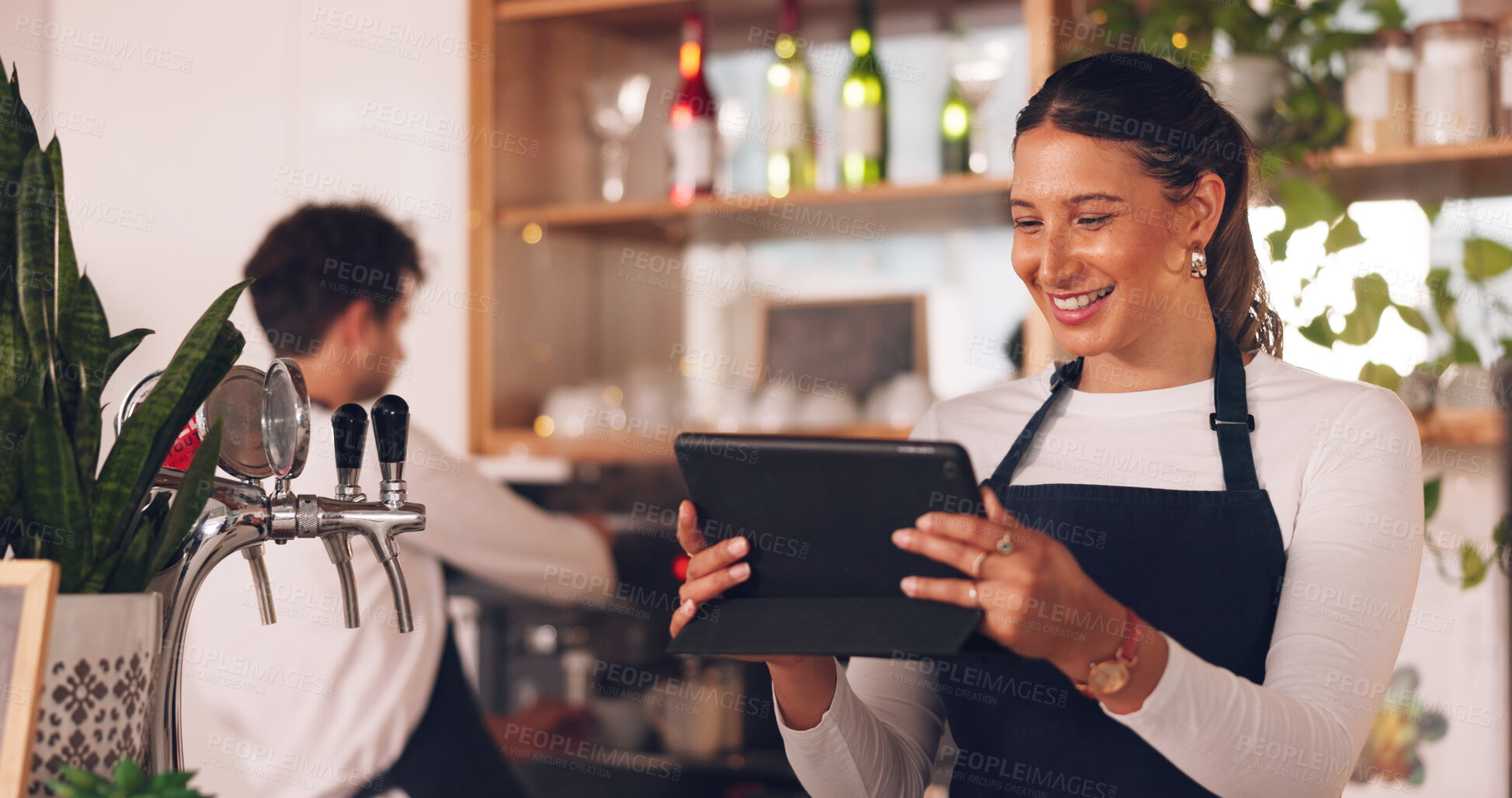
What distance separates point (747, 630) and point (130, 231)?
6.40 ft

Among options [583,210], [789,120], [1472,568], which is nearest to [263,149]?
[583,210]

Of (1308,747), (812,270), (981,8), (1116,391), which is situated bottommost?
(1308,747)

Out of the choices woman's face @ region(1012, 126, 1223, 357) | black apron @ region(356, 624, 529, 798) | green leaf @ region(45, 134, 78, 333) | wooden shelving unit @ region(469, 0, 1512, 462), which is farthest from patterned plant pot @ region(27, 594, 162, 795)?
wooden shelving unit @ region(469, 0, 1512, 462)

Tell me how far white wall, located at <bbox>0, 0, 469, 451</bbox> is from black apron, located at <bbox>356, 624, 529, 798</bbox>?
2.06 ft

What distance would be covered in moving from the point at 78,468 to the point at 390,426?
7.7 inches

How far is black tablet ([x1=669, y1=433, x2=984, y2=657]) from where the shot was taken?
0.78 meters

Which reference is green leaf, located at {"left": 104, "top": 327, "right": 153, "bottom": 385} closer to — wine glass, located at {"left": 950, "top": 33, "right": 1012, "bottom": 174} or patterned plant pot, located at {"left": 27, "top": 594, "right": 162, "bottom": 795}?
patterned plant pot, located at {"left": 27, "top": 594, "right": 162, "bottom": 795}

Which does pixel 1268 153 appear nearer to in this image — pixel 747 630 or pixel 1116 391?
pixel 1116 391

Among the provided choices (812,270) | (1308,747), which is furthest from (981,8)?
(1308,747)

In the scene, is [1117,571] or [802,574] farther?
[1117,571]

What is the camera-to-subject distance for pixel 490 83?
2.33 metres

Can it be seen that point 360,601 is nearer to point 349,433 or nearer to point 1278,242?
point 349,433

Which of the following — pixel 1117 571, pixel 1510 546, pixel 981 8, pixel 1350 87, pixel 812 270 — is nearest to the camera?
pixel 1117 571

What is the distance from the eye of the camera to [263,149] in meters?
2.35
